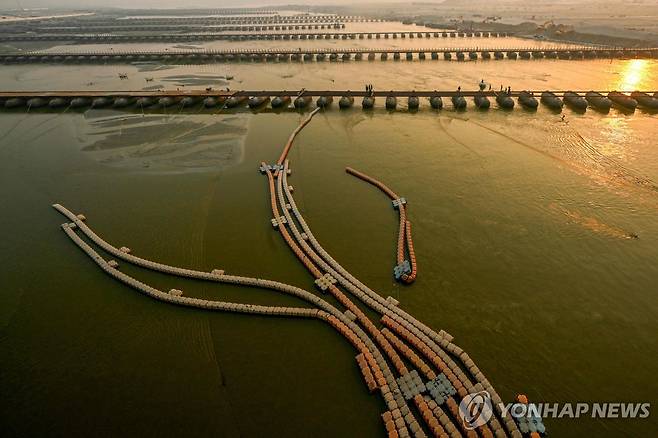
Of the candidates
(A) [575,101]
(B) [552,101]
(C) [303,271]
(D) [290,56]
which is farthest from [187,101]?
(A) [575,101]

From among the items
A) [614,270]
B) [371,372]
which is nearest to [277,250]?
[371,372]

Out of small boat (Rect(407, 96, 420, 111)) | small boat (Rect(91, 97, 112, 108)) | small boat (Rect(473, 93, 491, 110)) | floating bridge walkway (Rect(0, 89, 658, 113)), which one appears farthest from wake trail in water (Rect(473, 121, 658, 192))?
small boat (Rect(91, 97, 112, 108))

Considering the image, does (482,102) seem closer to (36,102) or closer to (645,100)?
(645,100)

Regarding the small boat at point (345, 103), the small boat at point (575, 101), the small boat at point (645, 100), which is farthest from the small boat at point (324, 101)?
the small boat at point (645, 100)

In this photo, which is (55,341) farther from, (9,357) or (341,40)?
(341,40)

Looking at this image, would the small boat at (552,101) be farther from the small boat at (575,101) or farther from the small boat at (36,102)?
the small boat at (36,102)
